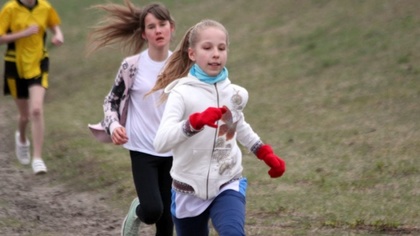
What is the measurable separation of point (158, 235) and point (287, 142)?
4.40 m

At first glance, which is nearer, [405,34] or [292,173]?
[292,173]

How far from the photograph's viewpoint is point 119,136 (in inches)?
228

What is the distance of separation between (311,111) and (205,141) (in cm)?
691

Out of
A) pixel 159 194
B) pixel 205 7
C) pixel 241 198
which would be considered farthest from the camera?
pixel 205 7

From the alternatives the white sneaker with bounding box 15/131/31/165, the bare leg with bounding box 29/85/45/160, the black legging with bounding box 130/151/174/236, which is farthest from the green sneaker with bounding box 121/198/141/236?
the white sneaker with bounding box 15/131/31/165

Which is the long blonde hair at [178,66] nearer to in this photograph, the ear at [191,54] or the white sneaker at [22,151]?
the ear at [191,54]

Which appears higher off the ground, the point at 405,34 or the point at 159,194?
the point at 405,34

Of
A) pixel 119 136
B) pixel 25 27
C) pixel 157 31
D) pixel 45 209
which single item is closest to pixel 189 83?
pixel 119 136

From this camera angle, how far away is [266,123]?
11.6 metres

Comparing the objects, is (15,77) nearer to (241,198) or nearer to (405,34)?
(241,198)

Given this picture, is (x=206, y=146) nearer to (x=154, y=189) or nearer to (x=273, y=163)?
(x=273, y=163)

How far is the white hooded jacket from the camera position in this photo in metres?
5.05

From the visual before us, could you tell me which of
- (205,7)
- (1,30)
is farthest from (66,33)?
(1,30)

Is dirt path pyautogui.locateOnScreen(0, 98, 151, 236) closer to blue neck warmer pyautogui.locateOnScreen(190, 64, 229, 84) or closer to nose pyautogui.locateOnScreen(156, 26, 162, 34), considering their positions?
nose pyautogui.locateOnScreen(156, 26, 162, 34)
